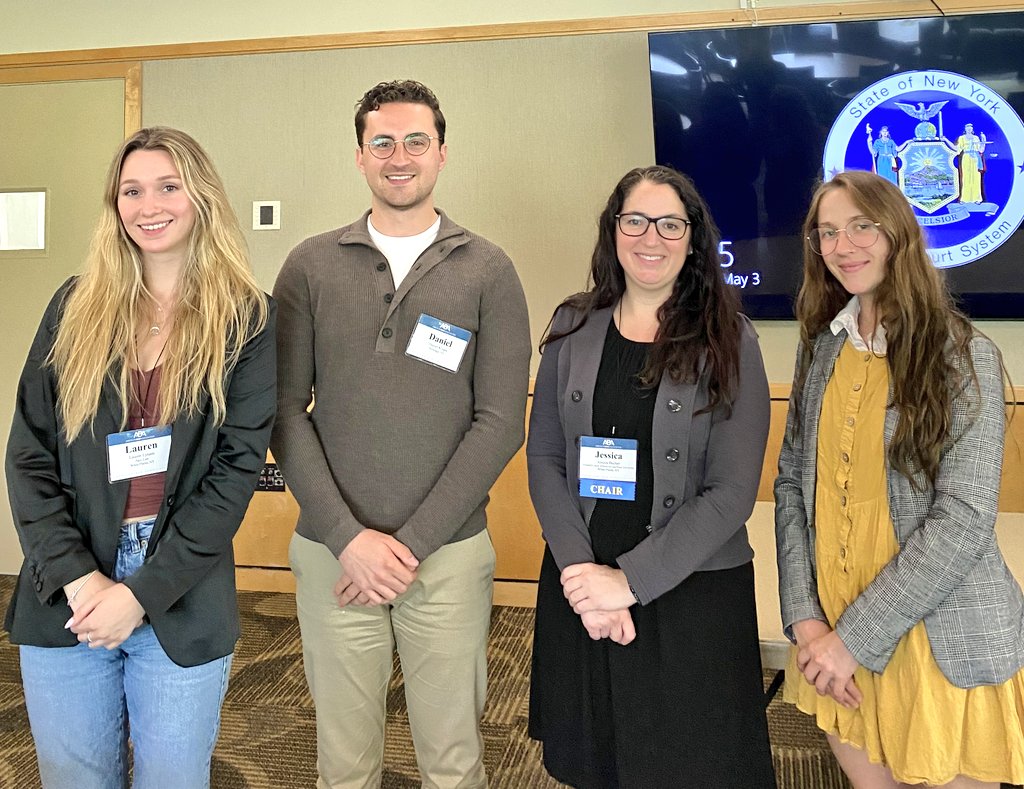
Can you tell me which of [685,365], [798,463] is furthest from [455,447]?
[798,463]

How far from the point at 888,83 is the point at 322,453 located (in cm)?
277

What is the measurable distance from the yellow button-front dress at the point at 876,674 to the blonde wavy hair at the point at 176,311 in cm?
111

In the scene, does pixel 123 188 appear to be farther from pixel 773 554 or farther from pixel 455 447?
pixel 773 554

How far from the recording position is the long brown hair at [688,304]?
4.85 feet

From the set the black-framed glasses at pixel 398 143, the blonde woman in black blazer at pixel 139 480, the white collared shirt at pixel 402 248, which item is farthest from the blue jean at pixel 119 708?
the black-framed glasses at pixel 398 143

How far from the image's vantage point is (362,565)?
5.16 feet

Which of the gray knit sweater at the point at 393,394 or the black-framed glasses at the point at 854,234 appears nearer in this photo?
the black-framed glasses at the point at 854,234

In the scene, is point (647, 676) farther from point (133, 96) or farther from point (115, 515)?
point (133, 96)

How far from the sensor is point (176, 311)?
1.44 m

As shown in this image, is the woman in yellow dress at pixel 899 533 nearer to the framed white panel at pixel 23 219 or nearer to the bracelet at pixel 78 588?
the bracelet at pixel 78 588

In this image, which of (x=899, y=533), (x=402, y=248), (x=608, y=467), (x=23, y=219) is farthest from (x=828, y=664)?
(x=23, y=219)

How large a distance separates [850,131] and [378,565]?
269 cm

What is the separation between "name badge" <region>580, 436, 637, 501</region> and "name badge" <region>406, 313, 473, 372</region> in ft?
1.15

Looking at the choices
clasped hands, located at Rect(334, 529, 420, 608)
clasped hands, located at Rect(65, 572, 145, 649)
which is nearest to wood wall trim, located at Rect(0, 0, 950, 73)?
clasped hands, located at Rect(334, 529, 420, 608)
